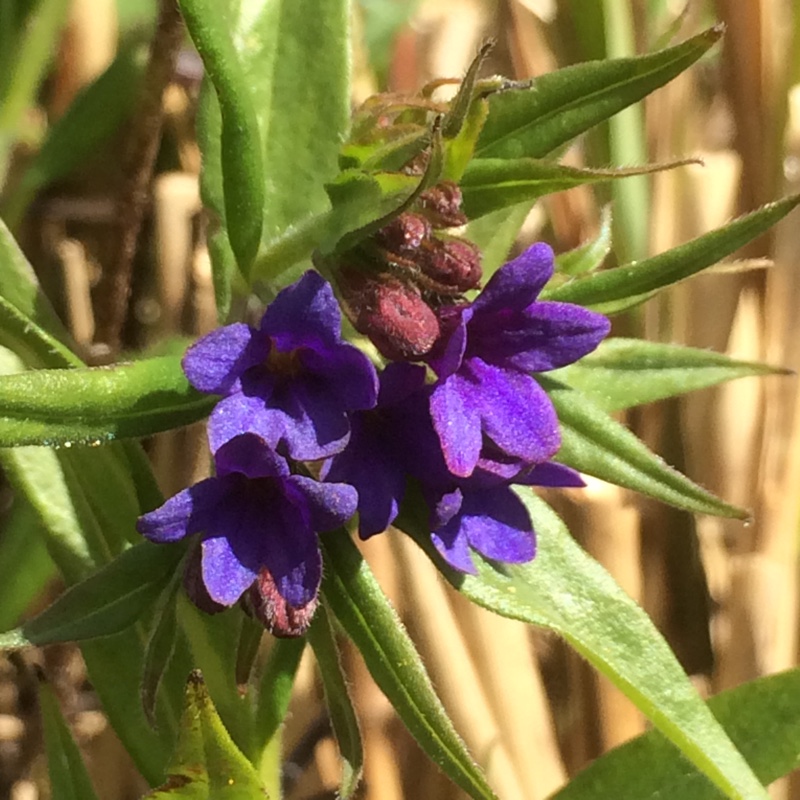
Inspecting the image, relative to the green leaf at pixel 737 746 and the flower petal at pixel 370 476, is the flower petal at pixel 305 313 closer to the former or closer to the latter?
the flower petal at pixel 370 476

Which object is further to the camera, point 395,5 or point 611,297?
point 395,5

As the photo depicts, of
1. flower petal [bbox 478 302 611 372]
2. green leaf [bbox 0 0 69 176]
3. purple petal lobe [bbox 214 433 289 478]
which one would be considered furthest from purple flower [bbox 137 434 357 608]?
green leaf [bbox 0 0 69 176]

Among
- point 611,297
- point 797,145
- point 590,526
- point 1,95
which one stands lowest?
point 590,526

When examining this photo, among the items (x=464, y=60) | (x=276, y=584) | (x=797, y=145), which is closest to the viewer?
(x=276, y=584)

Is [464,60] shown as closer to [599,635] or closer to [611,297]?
[611,297]

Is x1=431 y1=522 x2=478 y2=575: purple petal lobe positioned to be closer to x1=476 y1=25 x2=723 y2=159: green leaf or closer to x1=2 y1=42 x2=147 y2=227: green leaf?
x1=476 y1=25 x2=723 y2=159: green leaf

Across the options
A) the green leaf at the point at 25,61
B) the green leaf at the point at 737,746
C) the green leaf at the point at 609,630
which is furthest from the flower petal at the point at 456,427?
the green leaf at the point at 25,61

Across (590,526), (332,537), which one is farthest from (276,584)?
(590,526)
